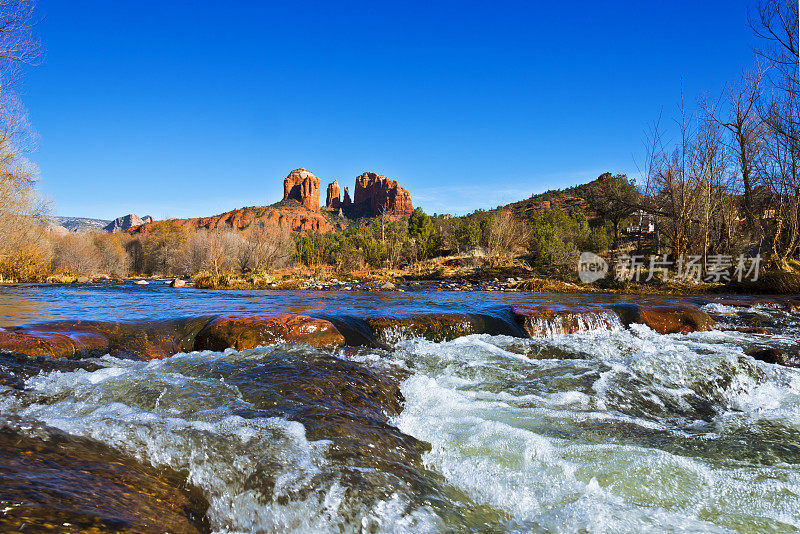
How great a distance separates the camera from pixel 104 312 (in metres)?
8.94

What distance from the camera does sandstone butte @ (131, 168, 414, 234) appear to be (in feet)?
427

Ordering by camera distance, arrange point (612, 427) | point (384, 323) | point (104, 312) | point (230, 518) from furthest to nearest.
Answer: point (104, 312), point (384, 323), point (612, 427), point (230, 518)

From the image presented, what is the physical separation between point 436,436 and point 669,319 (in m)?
7.85

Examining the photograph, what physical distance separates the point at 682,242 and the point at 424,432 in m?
18.9

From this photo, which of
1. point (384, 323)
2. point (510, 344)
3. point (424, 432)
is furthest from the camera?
point (384, 323)

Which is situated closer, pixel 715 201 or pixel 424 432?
pixel 424 432

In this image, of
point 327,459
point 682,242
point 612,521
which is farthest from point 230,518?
point 682,242

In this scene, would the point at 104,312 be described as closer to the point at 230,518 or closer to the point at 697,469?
the point at 230,518

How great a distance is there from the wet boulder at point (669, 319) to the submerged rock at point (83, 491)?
29.5ft

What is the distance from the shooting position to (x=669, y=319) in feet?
28.6

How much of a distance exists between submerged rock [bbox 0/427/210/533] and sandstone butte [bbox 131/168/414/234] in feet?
418

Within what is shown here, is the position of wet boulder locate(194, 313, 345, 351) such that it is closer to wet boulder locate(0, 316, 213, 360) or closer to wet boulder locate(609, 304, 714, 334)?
wet boulder locate(0, 316, 213, 360)

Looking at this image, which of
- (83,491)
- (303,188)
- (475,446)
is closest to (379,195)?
(303,188)

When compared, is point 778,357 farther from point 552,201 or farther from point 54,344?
point 552,201
